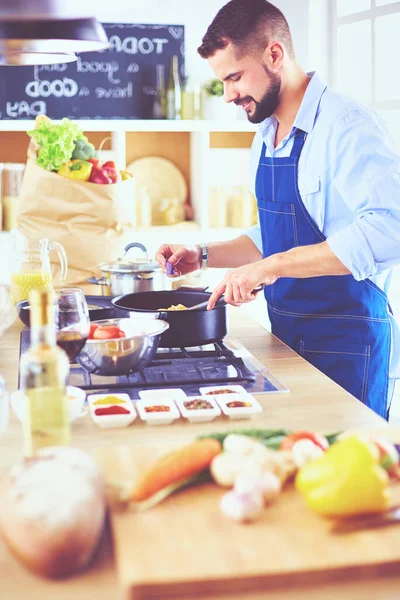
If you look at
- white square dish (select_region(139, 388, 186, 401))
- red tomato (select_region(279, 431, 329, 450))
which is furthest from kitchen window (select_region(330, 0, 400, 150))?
red tomato (select_region(279, 431, 329, 450))

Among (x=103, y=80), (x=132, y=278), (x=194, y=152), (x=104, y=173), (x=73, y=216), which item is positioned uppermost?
(x=103, y=80)

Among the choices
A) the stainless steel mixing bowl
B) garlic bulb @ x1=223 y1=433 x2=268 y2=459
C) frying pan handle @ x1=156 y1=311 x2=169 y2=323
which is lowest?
garlic bulb @ x1=223 y1=433 x2=268 y2=459

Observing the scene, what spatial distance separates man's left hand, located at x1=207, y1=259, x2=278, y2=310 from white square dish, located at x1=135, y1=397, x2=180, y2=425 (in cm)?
49

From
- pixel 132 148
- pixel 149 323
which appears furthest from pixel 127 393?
pixel 132 148

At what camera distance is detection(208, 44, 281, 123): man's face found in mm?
2350

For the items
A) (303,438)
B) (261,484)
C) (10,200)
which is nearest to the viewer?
(261,484)

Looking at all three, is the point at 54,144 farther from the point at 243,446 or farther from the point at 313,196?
the point at 243,446

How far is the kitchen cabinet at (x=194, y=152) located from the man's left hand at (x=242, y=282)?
2.75 meters

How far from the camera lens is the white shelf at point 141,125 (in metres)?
4.61

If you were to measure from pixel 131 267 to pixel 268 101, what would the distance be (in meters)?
0.69

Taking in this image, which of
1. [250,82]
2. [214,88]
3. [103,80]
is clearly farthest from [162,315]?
[103,80]

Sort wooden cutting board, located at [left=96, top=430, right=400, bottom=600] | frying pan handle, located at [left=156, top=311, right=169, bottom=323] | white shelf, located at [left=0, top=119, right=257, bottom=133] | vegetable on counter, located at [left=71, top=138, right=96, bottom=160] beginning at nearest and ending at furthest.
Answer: wooden cutting board, located at [left=96, top=430, right=400, bottom=600] → frying pan handle, located at [left=156, top=311, right=169, bottom=323] → vegetable on counter, located at [left=71, top=138, right=96, bottom=160] → white shelf, located at [left=0, top=119, right=257, bottom=133]

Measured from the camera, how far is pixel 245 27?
2312 millimetres

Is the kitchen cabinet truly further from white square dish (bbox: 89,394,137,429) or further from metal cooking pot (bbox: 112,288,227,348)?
white square dish (bbox: 89,394,137,429)
